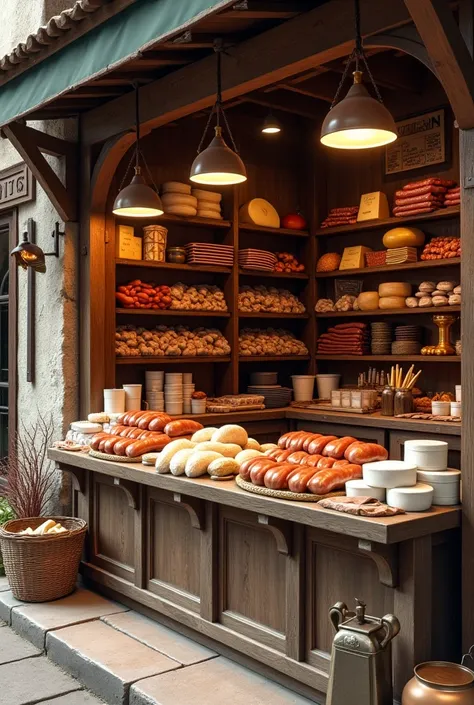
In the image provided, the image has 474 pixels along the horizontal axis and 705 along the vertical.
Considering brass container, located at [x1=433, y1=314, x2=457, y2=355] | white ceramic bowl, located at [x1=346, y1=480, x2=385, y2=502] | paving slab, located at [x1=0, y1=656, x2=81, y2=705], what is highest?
brass container, located at [x1=433, y1=314, x2=457, y2=355]

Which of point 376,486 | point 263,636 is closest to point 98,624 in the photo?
point 263,636

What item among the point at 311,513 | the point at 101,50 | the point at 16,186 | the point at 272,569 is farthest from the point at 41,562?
the point at 16,186

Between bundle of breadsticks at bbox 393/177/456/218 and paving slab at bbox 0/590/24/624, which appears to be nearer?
paving slab at bbox 0/590/24/624

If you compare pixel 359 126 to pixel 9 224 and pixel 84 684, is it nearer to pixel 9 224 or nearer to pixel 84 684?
pixel 84 684

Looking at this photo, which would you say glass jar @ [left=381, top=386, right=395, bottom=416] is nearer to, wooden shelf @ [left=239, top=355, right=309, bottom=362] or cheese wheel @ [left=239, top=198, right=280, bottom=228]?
wooden shelf @ [left=239, top=355, right=309, bottom=362]

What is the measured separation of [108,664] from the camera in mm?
3627

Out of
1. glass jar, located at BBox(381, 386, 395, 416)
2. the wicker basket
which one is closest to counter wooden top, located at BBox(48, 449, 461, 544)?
the wicker basket

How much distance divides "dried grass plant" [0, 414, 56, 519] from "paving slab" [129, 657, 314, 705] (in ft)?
7.00

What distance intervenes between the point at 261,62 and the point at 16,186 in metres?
2.70

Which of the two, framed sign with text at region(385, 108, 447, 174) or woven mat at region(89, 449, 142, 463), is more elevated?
framed sign with text at region(385, 108, 447, 174)

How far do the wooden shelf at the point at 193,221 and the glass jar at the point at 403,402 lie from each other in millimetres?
1954

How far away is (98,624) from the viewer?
4195 millimetres

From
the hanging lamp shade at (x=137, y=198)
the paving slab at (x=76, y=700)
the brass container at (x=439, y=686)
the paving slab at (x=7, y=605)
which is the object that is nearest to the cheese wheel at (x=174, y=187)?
the hanging lamp shade at (x=137, y=198)

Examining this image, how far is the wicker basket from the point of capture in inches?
177
